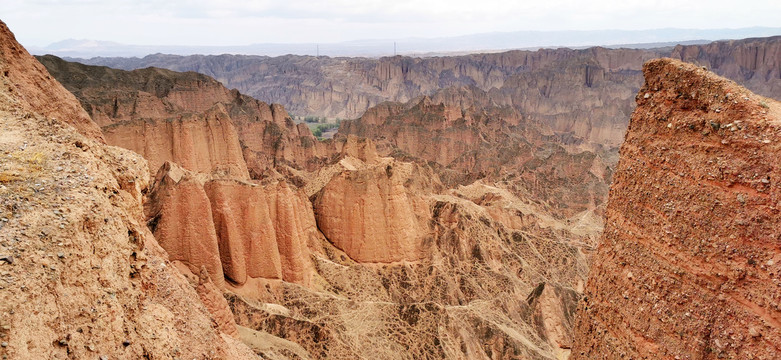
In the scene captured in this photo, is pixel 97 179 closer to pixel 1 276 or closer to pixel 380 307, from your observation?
pixel 1 276

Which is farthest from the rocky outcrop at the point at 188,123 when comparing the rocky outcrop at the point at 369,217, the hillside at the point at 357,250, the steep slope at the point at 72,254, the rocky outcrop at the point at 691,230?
the rocky outcrop at the point at 691,230

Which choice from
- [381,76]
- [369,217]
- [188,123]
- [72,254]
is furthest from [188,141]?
[381,76]

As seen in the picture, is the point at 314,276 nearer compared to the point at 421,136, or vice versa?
the point at 314,276

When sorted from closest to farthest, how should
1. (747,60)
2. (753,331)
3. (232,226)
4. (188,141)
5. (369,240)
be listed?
(753,331)
(232,226)
(369,240)
(188,141)
(747,60)

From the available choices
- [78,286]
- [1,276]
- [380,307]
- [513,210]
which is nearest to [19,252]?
[1,276]

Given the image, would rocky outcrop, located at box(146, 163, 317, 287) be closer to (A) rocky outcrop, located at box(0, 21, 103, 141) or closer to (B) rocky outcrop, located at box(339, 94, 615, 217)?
(A) rocky outcrop, located at box(0, 21, 103, 141)

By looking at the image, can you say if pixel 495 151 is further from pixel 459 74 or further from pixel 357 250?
pixel 459 74
